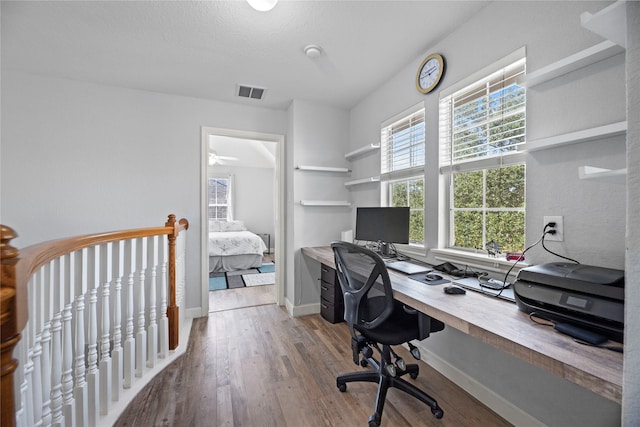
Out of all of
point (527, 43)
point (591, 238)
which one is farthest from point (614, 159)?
point (527, 43)

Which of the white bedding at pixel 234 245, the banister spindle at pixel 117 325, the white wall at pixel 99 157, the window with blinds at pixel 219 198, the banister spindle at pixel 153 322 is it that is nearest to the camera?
the banister spindle at pixel 117 325

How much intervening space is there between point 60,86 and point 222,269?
3556mm

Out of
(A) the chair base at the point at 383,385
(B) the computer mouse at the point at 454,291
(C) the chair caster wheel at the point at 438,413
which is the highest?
(B) the computer mouse at the point at 454,291

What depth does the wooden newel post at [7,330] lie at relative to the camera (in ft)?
2.18

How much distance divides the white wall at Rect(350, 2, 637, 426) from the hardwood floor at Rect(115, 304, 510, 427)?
248mm

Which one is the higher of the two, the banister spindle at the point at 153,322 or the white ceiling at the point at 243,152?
the white ceiling at the point at 243,152

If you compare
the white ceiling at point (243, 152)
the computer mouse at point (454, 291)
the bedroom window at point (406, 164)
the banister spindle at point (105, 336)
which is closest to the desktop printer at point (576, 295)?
the computer mouse at point (454, 291)

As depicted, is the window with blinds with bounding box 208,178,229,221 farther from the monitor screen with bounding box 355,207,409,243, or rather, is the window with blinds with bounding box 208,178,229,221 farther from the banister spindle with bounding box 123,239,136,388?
the banister spindle with bounding box 123,239,136,388

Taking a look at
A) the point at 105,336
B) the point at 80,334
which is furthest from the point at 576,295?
the point at 105,336

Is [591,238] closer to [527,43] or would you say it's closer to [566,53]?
[566,53]

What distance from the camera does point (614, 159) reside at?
1216 millimetres

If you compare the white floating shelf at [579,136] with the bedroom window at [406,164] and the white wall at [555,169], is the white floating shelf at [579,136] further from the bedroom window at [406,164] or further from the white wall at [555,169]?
the bedroom window at [406,164]

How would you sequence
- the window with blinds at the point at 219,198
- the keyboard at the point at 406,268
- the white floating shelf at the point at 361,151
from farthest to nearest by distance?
the window with blinds at the point at 219,198
the white floating shelf at the point at 361,151
the keyboard at the point at 406,268

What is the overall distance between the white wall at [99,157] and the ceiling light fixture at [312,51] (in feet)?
4.65
